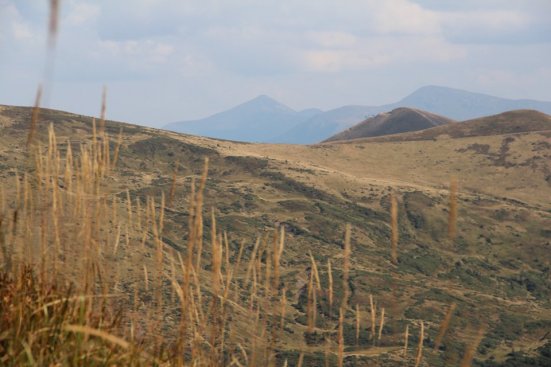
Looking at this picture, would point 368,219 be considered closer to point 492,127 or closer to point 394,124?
point 492,127

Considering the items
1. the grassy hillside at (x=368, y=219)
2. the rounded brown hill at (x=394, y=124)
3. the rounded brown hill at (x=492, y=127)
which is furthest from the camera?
the rounded brown hill at (x=394, y=124)

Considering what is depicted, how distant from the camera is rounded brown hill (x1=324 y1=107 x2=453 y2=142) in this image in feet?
453

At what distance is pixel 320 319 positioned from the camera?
45031mm

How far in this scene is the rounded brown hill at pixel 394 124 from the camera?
138 metres

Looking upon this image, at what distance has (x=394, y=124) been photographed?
462 ft

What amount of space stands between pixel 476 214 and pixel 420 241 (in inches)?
296

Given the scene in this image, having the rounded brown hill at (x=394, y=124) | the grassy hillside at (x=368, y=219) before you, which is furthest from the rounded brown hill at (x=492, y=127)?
the rounded brown hill at (x=394, y=124)

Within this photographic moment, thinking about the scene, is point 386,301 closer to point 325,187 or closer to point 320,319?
point 320,319

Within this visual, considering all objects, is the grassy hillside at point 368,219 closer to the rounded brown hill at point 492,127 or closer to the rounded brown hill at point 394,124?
the rounded brown hill at point 492,127

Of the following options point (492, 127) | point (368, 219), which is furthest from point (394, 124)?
point (368, 219)

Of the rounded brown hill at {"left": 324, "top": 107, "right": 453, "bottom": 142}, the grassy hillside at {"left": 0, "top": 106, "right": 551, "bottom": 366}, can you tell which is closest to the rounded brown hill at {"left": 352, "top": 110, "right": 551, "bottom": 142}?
the grassy hillside at {"left": 0, "top": 106, "right": 551, "bottom": 366}

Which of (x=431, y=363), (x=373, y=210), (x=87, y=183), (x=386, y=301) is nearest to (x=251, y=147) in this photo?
(x=373, y=210)

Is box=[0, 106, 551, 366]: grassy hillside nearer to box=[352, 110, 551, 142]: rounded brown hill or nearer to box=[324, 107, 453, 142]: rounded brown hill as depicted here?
box=[352, 110, 551, 142]: rounded brown hill

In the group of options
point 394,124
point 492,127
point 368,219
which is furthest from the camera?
point 394,124
